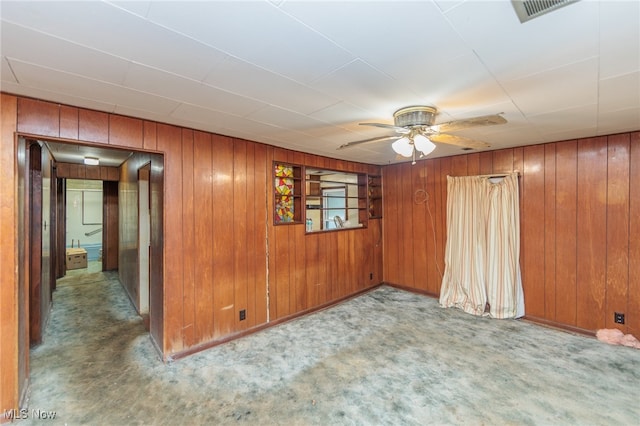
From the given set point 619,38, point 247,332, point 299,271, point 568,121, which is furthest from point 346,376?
point 568,121

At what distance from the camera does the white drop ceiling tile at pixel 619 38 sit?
3.77 feet

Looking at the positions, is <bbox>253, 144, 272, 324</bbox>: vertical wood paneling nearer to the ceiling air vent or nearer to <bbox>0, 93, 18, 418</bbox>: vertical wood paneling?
<bbox>0, 93, 18, 418</bbox>: vertical wood paneling

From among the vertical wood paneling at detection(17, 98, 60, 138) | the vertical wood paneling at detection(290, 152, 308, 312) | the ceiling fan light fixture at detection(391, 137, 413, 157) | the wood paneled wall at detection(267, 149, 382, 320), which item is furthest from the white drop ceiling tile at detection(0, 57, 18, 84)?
the vertical wood paneling at detection(290, 152, 308, 312)

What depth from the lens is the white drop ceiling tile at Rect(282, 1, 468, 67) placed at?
1.14 m

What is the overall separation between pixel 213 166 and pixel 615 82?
334cm

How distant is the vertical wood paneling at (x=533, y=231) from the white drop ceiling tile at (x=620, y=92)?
1.41m

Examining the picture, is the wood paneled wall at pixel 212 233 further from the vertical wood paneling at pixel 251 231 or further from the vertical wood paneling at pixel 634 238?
the vertical wood paneling at pixel 634 238

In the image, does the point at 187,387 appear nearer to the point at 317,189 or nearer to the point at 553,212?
the point at 317,189

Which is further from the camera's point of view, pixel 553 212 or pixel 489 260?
pixel 489 260

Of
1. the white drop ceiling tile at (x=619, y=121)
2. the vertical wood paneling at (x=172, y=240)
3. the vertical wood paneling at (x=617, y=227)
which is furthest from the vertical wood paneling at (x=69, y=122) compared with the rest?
the vertical wood paneling at (x=617, y=227)

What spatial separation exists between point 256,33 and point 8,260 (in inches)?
90.3

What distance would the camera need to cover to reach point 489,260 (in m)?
3.92

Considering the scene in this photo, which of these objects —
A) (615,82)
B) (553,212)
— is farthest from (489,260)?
(615,82)

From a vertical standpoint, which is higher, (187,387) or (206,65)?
(206,65)
